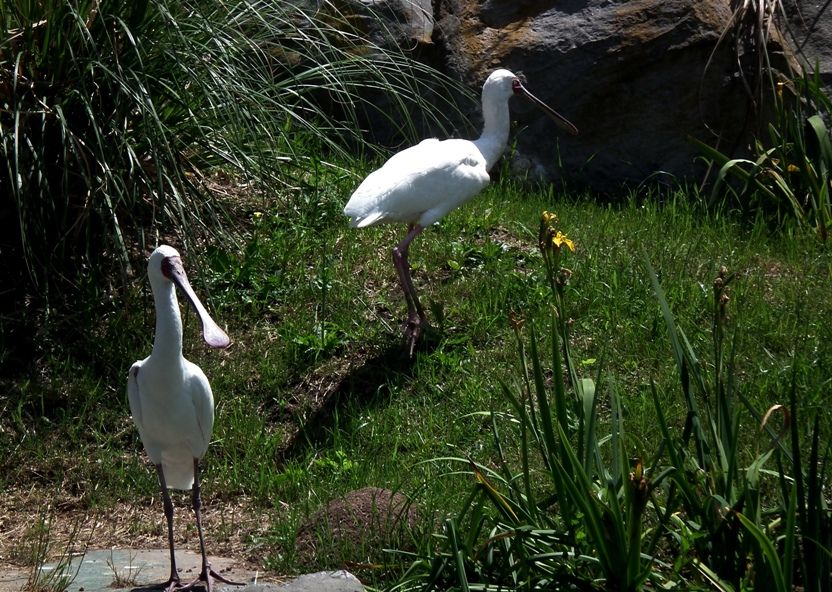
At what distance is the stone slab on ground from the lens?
13.9 ft

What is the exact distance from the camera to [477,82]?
343 inches

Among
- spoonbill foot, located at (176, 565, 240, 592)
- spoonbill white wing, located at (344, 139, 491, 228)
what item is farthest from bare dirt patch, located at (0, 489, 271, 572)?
spoonbill white wing, located at (344, 139, 491, 228)

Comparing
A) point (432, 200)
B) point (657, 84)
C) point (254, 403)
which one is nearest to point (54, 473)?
point (254, 403)

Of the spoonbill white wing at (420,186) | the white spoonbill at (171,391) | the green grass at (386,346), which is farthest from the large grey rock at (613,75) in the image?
the white spoonbill at (171,391)

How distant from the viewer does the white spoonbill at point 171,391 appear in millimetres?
4547

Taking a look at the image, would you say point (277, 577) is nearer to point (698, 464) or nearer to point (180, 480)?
point (180, 480)

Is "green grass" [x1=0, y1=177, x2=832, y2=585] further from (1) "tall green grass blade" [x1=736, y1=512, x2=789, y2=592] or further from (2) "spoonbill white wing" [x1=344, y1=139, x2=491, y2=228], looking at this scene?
(1) "tall green grass blade" [x1=736, y1=512, x2=789, y2=592]

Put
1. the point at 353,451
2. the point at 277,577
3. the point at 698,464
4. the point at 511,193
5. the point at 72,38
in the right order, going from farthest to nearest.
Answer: the point at 511,193 < the point at 72,38 < the point at 353,451 < the point at 277,577 < the point at 698,464

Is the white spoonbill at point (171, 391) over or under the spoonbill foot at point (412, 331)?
over

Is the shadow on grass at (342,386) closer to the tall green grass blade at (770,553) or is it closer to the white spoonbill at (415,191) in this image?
the white spoonbill at (415,191)

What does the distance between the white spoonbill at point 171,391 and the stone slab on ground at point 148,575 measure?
15cm

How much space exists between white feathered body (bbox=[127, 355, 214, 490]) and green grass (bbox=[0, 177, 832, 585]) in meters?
0.53

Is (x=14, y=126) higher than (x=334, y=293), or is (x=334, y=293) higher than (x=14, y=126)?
(x=14, y=126)

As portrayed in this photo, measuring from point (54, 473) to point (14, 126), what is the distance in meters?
1.72
